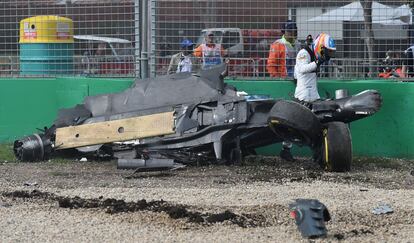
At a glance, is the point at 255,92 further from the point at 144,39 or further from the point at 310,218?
the point at 310,218

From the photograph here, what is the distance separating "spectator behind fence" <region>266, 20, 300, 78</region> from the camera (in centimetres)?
1208

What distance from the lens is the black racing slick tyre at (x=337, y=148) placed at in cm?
998

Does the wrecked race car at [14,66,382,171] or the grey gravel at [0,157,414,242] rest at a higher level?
the wrecked race car at [14,66,382,171]

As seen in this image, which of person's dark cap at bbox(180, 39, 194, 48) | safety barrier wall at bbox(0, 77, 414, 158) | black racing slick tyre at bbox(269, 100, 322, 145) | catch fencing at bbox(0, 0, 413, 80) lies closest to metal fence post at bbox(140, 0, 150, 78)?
catch fencing at bbox(0, 0, 413, 80)

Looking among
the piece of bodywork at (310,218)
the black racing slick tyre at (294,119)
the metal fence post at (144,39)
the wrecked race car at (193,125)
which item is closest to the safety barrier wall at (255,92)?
the metal fence post at (144,39)

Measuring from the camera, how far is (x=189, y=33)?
12.4 m

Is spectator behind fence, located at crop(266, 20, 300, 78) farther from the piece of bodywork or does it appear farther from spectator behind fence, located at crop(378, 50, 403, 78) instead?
the piece of bodywork

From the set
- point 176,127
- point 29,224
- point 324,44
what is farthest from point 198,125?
point 29,224

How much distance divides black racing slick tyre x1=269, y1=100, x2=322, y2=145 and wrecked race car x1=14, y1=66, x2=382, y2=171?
0.04ft

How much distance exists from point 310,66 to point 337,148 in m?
1.60

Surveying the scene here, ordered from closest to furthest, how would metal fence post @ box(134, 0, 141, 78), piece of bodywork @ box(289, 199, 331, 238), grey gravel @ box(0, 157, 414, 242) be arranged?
piece of bodywork @ box(289, 199, 331, 238) → grey gravel @ box(0, 157, 414, 242) → metal fence post @ box(134, 0, 141, 78)

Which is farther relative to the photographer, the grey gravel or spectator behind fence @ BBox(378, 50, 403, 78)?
spectator behind fence @ BBox(378, 50, 403, 78)

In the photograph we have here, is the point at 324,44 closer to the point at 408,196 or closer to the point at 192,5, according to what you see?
the point at 192,5

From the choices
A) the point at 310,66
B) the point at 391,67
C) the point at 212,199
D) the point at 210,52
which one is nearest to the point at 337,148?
the point at 310,66
